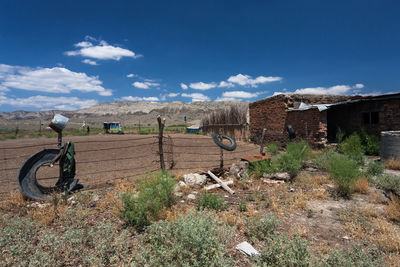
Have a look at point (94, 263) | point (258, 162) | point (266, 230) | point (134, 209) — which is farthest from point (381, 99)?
point (94, 263)

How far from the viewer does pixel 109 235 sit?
2754mm

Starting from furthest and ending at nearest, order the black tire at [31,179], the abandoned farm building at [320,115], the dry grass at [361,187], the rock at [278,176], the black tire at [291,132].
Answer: the black tire at [291,132] → the abandoned farm building at [320,115] → the rock at [278,176] → the dry grass at [361,187] → the black tire at [31,179]

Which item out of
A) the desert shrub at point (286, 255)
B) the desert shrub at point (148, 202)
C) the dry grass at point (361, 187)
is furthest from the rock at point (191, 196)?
the dry grass at point (361, 187)

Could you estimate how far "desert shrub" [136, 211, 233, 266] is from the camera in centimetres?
211

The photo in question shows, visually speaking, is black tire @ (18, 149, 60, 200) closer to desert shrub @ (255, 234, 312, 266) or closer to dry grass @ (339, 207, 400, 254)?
desert shrub @ (255, 234, 312, 266)

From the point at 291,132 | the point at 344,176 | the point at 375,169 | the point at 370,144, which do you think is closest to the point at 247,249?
the point at 344,176

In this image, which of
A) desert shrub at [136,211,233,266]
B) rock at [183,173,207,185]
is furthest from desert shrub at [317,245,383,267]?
rock at [183,173,207,185]

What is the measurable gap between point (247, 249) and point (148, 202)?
1.72 metres

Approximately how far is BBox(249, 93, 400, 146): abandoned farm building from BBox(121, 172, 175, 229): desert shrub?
26.4 feet

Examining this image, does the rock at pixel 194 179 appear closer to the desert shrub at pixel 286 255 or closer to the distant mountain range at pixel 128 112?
the desert shrub at pixel 286 255

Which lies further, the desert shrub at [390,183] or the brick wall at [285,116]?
the brick wall at [285,116]

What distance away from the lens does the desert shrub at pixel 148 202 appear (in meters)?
3.07

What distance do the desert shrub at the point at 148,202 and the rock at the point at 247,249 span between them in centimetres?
134

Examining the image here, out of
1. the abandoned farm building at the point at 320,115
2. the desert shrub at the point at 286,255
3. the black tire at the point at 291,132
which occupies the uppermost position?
the abandoned farm building at the point at 320,115
